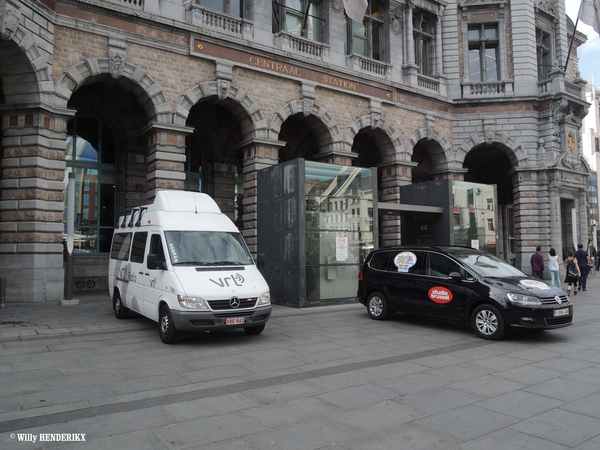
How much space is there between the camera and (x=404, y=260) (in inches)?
423

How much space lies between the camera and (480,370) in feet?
22.2

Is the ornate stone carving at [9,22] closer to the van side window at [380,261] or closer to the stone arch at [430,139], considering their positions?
the van side window at [380,261]

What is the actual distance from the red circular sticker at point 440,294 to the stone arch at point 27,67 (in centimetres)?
1165

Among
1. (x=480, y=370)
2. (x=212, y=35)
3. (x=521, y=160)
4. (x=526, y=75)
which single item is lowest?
(x=480, y=370)

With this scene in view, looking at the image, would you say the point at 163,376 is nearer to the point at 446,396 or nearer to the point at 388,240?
the point at 446,396

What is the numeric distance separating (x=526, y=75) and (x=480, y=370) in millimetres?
23237

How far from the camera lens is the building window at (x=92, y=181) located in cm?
1736

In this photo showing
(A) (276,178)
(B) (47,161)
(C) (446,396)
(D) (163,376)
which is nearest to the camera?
(C) (446,396)

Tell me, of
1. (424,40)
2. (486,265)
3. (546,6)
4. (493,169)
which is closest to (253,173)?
(486,265)

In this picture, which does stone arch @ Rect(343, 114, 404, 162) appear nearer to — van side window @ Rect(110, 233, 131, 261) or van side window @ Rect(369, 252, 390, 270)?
van side window @ Rect(369, 252, 390, 270)

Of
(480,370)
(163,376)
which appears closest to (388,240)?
(480,370)

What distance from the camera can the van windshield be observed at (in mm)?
8828

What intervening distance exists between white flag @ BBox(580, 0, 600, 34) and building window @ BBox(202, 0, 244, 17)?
1693 cm

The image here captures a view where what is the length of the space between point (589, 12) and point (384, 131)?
39.6 ft
